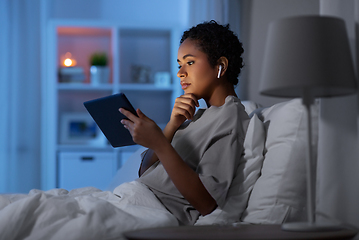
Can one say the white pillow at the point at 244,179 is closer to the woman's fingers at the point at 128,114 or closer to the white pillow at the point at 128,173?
the woman's fingers at the point at 128,114

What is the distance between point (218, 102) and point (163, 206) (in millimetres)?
476

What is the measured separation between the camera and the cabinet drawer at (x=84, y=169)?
3293mm

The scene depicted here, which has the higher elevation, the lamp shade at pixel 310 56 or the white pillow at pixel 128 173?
the lamp shade at pixel 310 56

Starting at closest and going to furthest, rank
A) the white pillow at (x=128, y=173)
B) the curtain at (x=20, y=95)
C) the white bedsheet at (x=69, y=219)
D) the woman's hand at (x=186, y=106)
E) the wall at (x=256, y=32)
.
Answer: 1. the white bedsheet at (x=69, y=219)
2. the woman's hand at (x=186, y=106)
3. the white pillow at (x=128, y=173)
4. the wall at (x=256, y=32)
5. the curtain at (x=20, y=95)

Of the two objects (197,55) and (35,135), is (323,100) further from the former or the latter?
(35,135)

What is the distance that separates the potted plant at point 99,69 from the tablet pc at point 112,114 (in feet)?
7.30

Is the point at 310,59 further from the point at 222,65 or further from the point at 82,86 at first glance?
the point at 82,86

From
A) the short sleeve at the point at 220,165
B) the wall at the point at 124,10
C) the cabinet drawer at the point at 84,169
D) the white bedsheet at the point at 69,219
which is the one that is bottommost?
the cabinet drawer at the point at 84,169

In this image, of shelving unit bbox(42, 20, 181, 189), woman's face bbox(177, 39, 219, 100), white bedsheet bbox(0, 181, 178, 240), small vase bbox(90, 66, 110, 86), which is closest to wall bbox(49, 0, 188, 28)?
shelving unit bbox(42, 20, 181, 189)

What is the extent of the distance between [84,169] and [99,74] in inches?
35.7

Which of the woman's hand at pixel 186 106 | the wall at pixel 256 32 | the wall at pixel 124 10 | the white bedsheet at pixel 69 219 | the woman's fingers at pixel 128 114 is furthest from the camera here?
the wall at pixel 124 10

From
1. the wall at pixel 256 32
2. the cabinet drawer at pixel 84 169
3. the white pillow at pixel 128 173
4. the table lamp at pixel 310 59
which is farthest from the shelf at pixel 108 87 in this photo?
the table lamp at pixel 310 59

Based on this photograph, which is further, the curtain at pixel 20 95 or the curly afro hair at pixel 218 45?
the curtain at pixel 20 95

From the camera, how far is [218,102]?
4.65 feet
